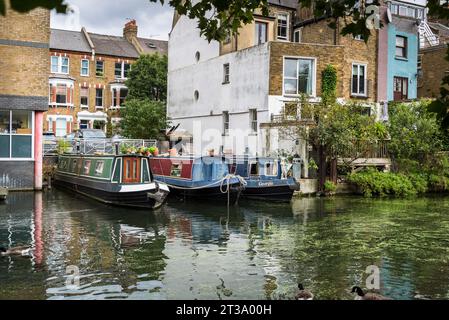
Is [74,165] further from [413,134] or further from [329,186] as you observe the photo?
[413,134]

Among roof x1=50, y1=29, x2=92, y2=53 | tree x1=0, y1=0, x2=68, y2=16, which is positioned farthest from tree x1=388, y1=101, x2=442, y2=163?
roof x1=50, y1=29, x2=92, y2=53

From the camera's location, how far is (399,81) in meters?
34.3

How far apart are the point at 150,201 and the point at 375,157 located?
14.0 metres

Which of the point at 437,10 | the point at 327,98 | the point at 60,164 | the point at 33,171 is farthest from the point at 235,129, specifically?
the point at 437,10

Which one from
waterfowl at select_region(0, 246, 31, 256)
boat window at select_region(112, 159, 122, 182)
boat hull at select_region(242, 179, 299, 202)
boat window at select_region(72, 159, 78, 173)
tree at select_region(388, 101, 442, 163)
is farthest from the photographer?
tree at select_region(388, 101, 442, 163)

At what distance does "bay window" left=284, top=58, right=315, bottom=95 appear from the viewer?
2928cm

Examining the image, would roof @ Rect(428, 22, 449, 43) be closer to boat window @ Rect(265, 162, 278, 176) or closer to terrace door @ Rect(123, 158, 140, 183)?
boat window @ Rect(265, 162, 278, 176)

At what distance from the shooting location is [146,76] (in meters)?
42.6

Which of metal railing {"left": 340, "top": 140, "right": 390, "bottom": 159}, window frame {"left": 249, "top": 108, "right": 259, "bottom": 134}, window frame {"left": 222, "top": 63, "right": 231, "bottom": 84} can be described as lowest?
metal railing {"left": 340, "top": 140, "right": 390, "bottom": 159}

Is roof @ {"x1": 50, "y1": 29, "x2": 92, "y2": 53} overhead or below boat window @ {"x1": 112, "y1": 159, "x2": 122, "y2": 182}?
overhead

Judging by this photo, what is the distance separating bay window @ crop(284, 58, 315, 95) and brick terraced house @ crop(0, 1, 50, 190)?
12.9 metres

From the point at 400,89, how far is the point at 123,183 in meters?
21.7

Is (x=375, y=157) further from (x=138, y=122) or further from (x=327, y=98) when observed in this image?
(x=138, y=122)

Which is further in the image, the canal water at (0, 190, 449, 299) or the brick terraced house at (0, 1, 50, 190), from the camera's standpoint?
the brick terraced house at (0, 1, 50, 190)
